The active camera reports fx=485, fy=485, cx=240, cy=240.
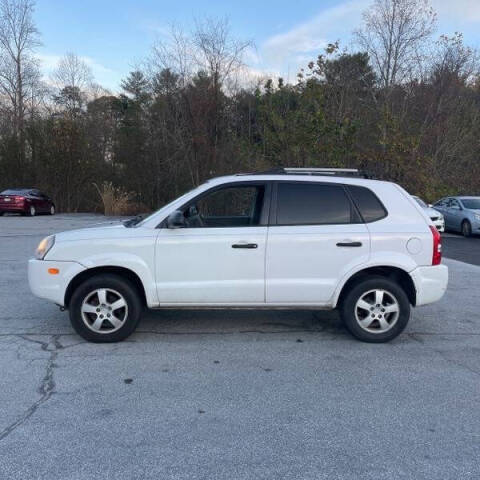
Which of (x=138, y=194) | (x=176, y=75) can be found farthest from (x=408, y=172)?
(x=138, y=194)

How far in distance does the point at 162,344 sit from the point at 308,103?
579 inches

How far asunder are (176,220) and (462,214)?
1610 cm

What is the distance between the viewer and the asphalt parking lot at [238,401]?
3080mm

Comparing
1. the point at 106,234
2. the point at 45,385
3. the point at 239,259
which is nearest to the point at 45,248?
the point at 106,234

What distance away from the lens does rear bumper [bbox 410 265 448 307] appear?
5316mm

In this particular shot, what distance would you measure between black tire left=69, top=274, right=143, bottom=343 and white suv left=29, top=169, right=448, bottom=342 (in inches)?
0.4

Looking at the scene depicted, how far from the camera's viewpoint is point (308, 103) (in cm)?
1814

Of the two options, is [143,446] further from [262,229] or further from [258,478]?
[262,229]

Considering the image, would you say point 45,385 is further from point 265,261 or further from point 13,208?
point 13,208

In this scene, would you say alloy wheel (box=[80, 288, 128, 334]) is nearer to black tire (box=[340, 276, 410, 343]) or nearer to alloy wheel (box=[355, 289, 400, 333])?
black tire (box=[340, 276, 410, 343])

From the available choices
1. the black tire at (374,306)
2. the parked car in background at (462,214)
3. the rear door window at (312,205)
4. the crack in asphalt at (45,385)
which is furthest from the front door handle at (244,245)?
the parked car in background at (462,214)

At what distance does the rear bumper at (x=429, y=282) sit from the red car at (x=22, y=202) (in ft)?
80.0

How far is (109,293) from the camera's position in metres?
5.23

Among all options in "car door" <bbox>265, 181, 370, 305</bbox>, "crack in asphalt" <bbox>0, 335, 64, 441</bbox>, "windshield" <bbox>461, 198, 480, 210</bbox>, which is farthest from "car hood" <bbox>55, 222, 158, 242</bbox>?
"windshield" <bbox>461, 198, 480, 210</bbox>
